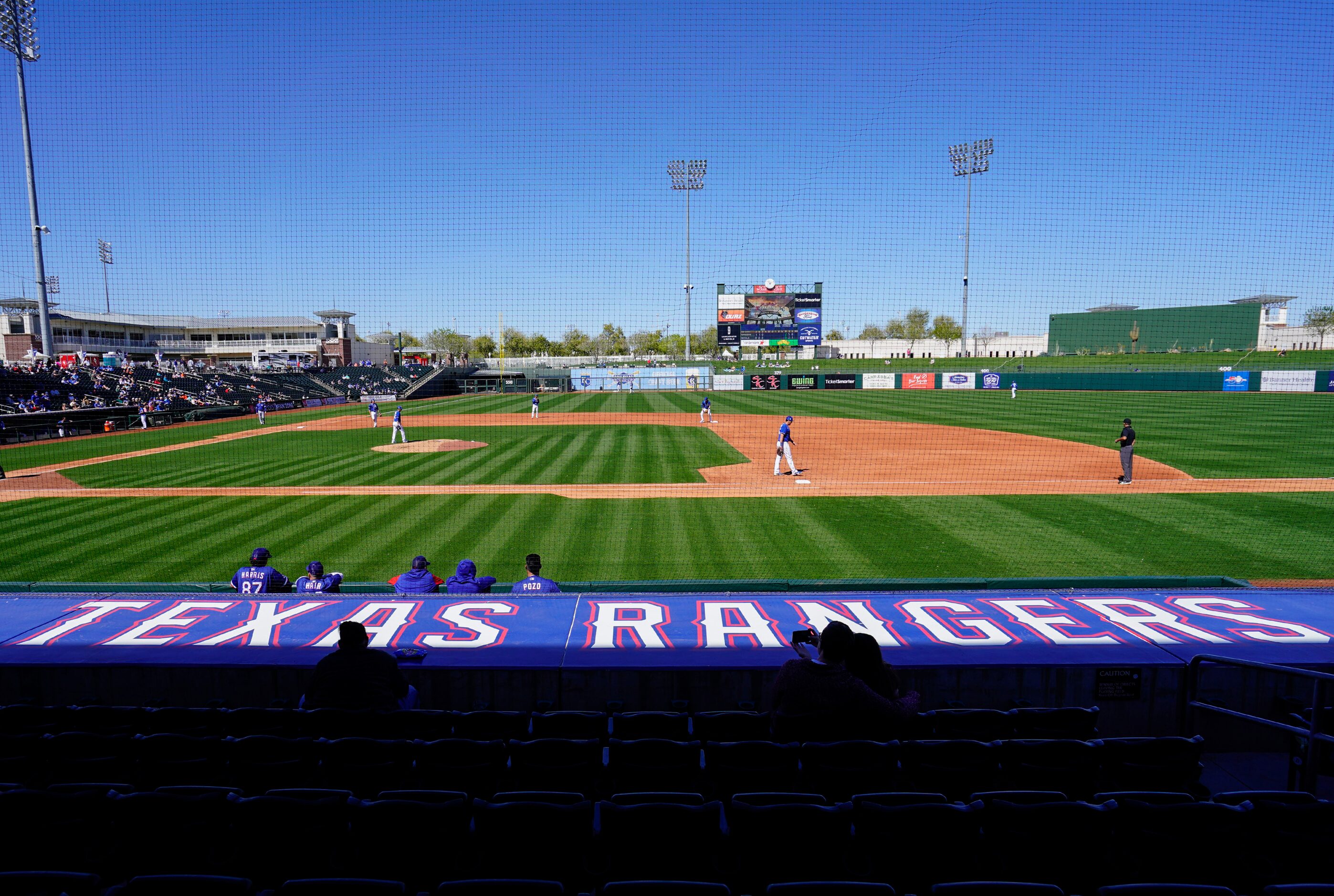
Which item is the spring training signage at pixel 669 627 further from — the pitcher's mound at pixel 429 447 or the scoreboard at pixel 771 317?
the scoreboard at pixel 771 317

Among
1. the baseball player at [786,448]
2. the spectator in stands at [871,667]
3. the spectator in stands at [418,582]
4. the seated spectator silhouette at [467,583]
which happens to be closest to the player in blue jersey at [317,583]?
the spectator in stands at [418,582]

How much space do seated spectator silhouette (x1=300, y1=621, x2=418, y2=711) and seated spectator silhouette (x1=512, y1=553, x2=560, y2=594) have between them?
9.48ft

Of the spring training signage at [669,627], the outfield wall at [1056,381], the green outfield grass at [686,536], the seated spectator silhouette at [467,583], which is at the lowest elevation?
the green outfield grass at [686,536]

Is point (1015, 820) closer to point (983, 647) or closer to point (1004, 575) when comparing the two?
point (983, 647)

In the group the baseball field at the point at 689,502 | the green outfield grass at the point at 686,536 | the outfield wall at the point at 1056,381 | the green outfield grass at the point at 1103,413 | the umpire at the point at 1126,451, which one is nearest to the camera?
the green outfield grass at the point at 686,536

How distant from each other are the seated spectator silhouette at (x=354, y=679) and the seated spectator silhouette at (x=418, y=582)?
304cm

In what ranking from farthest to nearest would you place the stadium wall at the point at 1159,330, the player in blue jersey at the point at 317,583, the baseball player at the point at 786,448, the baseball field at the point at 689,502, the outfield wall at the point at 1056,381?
the stadium wall at the point at 1159,330 → the outfield wall at the point at 1056,381 → the baseball player at the point at 786,448 → the baseball field at the point at 689,502 → the player in blue jersey at the point at 317,583

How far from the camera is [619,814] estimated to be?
9.02ft

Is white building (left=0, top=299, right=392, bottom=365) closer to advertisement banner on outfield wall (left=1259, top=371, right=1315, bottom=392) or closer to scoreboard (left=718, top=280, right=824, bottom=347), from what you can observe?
scoreboard (left=718, top=280, right=824, bottom=347)

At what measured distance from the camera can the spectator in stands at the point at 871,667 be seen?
4.02 meters

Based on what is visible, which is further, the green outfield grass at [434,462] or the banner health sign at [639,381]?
the banner health sign at [639,381]

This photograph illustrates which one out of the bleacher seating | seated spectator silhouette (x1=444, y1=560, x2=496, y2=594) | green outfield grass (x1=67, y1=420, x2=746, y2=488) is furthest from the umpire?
seated spectator silhouette (x1=444, y1=560, x2=496, y2=594)

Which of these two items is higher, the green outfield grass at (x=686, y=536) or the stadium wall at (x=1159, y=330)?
the stadium wall at (x=1159, y=330)

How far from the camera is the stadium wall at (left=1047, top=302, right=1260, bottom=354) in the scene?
58.6m
